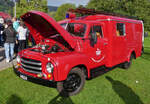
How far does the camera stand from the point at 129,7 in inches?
1396

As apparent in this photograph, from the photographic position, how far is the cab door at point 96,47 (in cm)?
506

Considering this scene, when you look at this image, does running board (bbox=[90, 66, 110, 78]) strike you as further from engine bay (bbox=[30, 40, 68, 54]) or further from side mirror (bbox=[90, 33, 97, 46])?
engine bay (bbox=[30, 40, 68, 54])

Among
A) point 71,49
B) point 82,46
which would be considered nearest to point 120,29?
point 82,46

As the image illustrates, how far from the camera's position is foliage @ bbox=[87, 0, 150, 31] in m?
34.7

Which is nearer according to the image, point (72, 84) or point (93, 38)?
point (72, 84)

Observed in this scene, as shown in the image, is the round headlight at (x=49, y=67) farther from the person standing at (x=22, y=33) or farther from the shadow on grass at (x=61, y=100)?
the person standing at (x=22, y=33)

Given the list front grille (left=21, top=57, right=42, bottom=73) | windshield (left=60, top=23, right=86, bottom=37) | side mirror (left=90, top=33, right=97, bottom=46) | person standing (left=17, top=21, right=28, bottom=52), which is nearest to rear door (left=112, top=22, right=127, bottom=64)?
side mirror (left=90, top=33, right=97, bottom=46)

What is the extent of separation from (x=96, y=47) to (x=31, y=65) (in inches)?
90.4

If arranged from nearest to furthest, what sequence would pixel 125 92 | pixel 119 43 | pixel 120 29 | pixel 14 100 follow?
1. pixel 14 100
2. pixel 125 92
3. pixel 119 43
4. pixel 120 29

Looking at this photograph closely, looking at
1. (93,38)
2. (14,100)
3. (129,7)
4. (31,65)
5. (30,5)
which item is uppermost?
(30,5)

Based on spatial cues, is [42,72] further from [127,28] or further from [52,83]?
[127,28]

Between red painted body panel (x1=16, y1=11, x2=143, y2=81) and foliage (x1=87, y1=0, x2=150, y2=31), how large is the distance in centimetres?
2931

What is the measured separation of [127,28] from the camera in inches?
281

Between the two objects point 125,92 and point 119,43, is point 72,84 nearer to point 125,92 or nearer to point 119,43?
point 125,92
